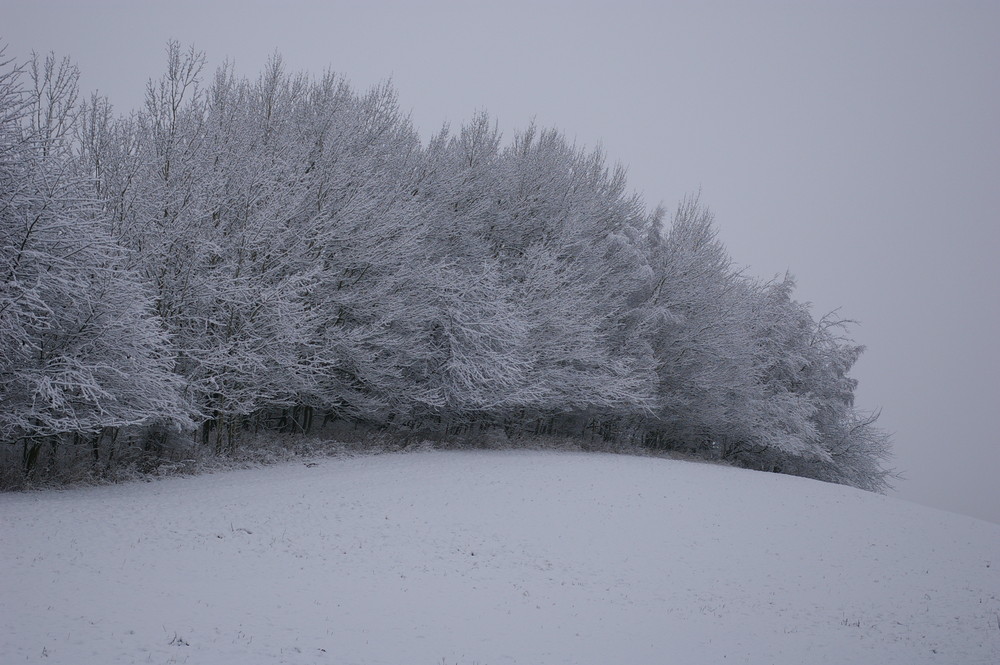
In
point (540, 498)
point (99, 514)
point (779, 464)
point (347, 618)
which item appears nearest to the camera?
point (347, 618)

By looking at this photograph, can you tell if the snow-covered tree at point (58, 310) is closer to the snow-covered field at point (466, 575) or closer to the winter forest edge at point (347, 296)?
the winter forest edge at point (347, 296)

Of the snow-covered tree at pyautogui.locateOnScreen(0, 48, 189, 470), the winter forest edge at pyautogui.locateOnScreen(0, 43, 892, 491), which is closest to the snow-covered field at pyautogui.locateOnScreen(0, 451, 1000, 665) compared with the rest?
the snow-covered tree at pyautogui.locateOnScreen(0, 48, 189, 470)

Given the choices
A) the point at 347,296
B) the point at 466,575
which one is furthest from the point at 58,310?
the point at 466,575

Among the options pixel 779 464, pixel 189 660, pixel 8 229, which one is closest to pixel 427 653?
pixel 189 660

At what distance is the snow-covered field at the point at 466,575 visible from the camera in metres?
7.78

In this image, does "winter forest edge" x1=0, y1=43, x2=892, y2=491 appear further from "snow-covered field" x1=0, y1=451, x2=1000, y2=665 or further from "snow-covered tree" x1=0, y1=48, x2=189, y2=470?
"snow-covered field" x1=0, y1=451, x2=1000, y2=665

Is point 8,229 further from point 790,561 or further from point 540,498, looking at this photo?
point 790,561

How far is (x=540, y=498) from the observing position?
54.9 ft

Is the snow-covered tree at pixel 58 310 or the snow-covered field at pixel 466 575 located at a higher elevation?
the snow-covered tree at pixel 58 310

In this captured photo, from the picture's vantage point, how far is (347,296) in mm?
20516

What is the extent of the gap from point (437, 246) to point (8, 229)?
49.7 ft

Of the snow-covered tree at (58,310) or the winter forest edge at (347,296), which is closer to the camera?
the snow-covered tree at (58,310)

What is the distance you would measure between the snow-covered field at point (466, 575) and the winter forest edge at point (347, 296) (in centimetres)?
300

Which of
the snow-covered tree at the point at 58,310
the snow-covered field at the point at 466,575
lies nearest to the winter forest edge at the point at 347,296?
the snow-covered tree at the point at 58,310
